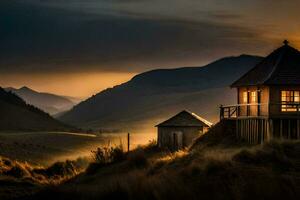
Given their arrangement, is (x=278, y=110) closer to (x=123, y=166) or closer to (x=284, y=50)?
(x=284, y=50)

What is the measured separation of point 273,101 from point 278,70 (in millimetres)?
2428

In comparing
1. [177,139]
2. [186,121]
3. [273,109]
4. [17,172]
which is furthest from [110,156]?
[186,121]

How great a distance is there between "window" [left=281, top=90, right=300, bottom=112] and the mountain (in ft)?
313

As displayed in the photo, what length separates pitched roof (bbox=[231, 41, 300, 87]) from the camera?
46.6 meters

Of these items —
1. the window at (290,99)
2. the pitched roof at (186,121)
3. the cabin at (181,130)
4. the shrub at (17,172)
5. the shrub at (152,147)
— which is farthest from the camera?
the pitched roof at (186,121)

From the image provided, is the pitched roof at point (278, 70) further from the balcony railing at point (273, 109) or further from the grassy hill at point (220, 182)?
the grassy hill at point (220, 182)

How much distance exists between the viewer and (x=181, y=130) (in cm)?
6531

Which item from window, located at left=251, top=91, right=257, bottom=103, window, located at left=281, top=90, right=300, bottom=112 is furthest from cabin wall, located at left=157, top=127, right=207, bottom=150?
window, located at left=281, top=90, right=300, bottom=112

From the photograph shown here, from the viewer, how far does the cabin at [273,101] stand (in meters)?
45.0

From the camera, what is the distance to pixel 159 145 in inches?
2527

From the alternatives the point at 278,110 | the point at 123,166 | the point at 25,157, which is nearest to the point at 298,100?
the point at 278,110

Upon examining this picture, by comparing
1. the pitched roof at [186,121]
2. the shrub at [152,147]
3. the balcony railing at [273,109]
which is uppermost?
the balcony railing at [273,109]

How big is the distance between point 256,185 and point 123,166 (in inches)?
665

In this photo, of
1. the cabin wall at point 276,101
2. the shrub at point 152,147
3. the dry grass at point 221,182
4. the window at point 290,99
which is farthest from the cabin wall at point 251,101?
the dry grass at point 221,182
